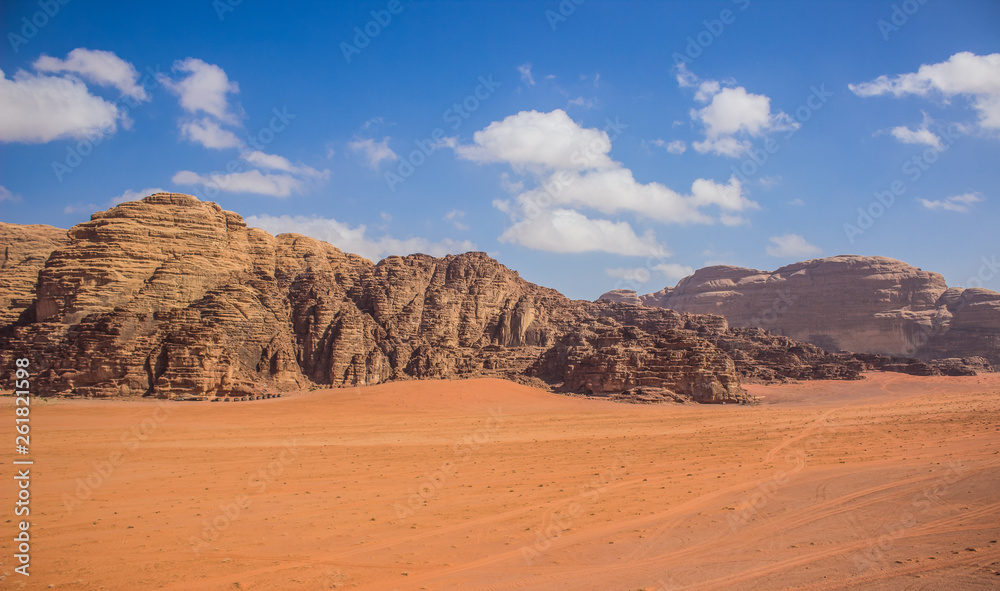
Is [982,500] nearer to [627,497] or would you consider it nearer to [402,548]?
[627,497]

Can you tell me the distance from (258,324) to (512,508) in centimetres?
3622

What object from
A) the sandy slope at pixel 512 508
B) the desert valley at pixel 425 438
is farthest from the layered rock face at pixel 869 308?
the sandy slope at pixel 512 508

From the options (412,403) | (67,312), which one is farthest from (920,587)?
(67,312)

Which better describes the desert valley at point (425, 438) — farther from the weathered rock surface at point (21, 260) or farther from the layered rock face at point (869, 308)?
the layered rock face at point (869, 308)

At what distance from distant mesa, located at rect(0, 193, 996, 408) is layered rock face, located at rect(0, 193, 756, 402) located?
0.12 metres

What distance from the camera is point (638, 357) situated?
42.1m

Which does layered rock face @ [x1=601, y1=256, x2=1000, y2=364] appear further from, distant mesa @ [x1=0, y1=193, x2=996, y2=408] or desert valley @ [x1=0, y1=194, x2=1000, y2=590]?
distant mesa @ [x1=0, y1=193, x2=996, y2=408]

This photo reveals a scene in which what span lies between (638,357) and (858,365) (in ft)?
125

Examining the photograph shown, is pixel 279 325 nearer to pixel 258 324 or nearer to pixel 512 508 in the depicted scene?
pixel 258 324

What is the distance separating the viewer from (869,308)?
4114 inches

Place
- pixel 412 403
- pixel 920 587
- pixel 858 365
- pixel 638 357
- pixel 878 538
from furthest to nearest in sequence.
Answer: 1. pixel 858 365
2. pixel 638 357
3. pixel 412 403
4. pixel 878 538
5. pixel 920 587

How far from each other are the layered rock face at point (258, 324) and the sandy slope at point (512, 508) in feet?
39.0

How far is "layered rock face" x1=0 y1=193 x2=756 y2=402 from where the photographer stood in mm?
34812

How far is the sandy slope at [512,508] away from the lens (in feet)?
26.8
